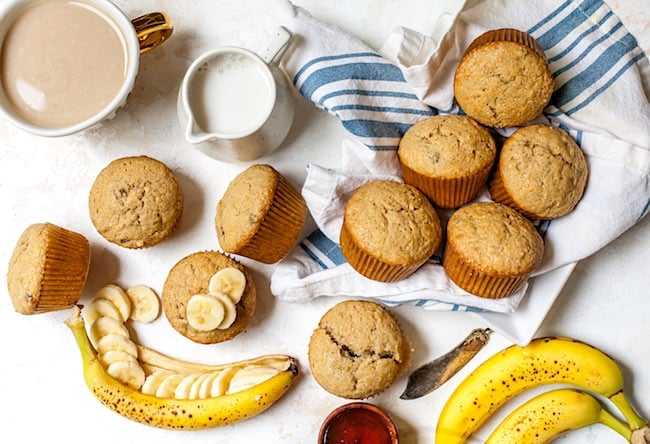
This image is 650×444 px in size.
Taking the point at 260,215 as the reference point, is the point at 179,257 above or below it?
below

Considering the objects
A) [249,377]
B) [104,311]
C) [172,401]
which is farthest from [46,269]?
[249,377]

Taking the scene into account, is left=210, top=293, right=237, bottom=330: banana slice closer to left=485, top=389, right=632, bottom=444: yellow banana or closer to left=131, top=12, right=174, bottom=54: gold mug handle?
left=131, top=12, right=174, bottom=54: gold mug handle

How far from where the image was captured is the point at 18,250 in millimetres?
2156

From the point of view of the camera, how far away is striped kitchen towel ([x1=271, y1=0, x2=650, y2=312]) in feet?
6.53

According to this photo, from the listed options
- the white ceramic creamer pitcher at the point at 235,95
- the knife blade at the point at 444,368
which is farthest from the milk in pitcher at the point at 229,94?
the knife blade at the point at 444,368

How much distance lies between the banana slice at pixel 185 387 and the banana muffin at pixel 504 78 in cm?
97

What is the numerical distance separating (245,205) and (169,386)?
53 centimetres

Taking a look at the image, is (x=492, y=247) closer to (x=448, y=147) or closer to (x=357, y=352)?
(x=448, y=147)

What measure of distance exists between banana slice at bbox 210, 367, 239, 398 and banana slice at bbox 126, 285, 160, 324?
229 millimetres

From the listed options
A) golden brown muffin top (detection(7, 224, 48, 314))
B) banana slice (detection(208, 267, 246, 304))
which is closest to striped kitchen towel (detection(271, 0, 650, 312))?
banana slice (detection(208, 267, 246, 304))

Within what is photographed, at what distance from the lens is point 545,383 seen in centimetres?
216

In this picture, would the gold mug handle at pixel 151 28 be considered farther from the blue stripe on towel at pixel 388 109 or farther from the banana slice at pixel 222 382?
the banana slice at pixel 222 382

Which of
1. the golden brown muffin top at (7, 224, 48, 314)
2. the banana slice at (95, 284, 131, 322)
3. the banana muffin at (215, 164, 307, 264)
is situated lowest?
the banana slice at (95, 284, 131, 322)

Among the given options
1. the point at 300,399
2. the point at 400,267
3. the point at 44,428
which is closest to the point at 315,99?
the point at 400,267
